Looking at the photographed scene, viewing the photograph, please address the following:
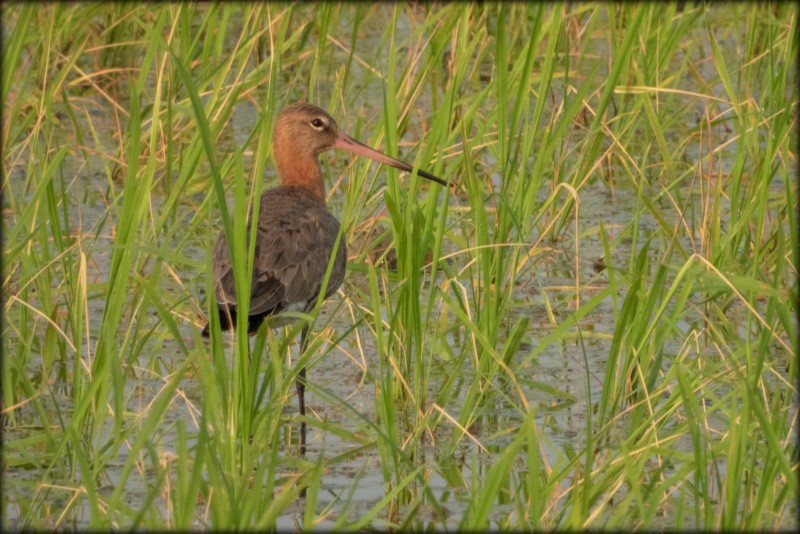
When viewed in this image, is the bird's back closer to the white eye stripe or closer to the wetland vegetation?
the wetland vegetation

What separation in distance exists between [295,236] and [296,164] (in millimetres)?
900

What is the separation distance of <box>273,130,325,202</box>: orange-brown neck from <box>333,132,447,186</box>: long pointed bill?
0.46 ft

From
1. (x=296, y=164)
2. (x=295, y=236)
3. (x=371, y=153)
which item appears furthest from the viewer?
(x=296, y=164)

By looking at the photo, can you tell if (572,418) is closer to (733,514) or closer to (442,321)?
(442,321)

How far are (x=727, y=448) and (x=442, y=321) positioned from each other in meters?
2.04

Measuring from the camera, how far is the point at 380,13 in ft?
36.4

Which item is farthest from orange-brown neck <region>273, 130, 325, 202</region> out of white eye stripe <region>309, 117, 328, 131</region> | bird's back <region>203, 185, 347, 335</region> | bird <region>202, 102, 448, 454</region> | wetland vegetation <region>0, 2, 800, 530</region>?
bird's back <region>203, 185, 347, 335</region>

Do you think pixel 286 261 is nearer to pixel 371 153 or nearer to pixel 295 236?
pixel 295 236

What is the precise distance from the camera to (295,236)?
18.1ft

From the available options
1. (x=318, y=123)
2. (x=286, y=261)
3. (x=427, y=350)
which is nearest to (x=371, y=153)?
(x=318, y=123)

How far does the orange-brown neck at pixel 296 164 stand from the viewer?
636 centimetres

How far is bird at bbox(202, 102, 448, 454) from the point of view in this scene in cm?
523

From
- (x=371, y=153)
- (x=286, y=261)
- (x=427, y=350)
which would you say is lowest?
(x=427, y=350)

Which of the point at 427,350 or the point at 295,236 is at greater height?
the point at 295,236
